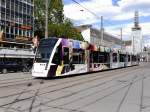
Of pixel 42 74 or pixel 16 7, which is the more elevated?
pixel 16 7

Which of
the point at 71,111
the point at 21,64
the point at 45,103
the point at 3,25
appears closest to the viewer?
the point at 71,111

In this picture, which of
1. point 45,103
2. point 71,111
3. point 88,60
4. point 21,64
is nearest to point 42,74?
point 88,60

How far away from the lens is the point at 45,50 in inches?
958

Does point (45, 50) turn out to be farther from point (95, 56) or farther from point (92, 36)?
point (92, 36)

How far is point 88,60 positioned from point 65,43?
6662 mm

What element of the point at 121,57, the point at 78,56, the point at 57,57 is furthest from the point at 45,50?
the point at 121,57

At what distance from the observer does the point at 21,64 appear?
4097 cm

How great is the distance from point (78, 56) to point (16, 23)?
122ft

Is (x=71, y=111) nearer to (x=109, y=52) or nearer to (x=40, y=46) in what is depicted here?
(x=40, y=46)

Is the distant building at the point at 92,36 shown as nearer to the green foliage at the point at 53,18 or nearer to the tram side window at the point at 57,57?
the green foliage at the point at 53,18

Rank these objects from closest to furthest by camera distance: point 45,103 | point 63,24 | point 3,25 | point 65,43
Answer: point 45,103 < point 65,43 < point 3,25 < point 63,24

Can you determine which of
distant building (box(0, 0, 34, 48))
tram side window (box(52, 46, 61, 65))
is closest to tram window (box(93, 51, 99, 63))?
tram side window (box(52, 46, 61, 65))

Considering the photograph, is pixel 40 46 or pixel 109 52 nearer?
pixel 40 46

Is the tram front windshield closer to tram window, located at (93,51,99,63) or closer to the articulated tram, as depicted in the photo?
the articulated tram
